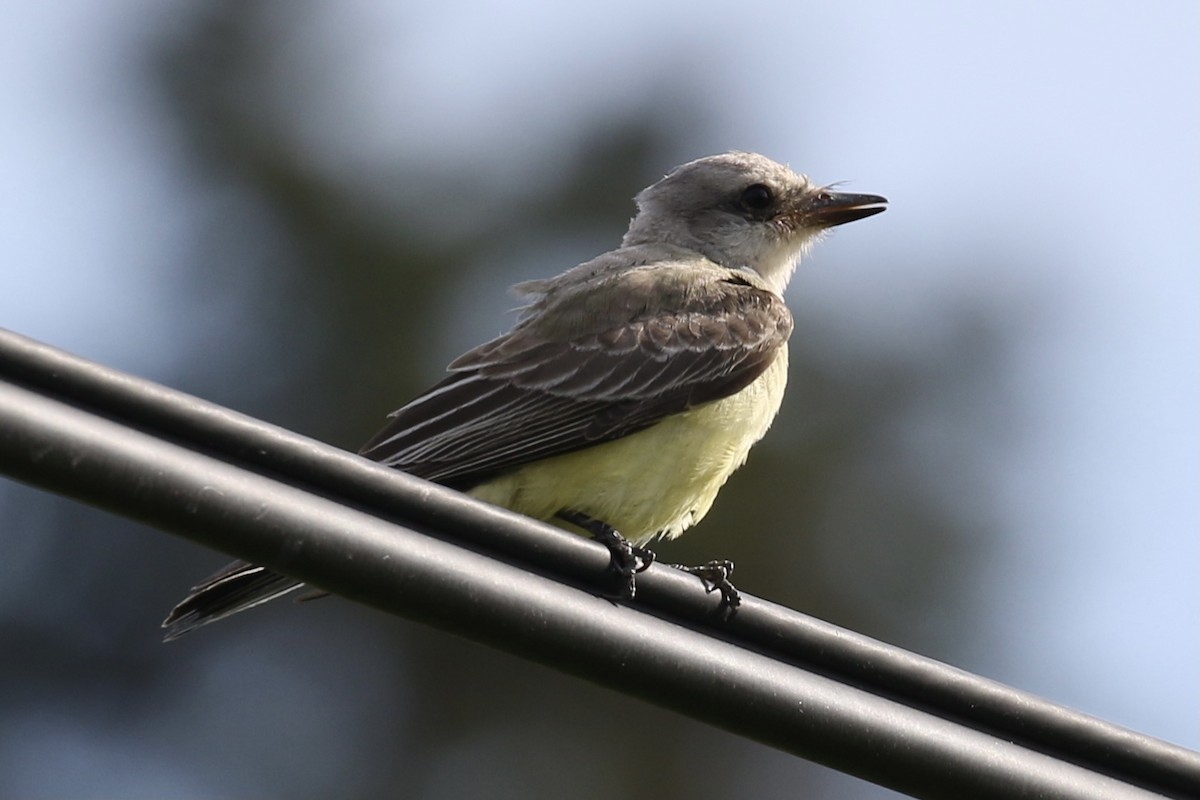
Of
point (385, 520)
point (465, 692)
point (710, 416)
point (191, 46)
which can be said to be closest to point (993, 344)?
point (465, 692)

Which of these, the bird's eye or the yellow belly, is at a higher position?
the bird's eye

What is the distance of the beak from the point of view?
307 inches

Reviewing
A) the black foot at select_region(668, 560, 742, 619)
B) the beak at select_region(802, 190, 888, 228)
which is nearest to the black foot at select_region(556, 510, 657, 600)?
the black foot at select_region(668, 560, 742, 619)

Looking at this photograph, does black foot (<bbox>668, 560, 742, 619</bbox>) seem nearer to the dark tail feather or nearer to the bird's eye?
the dark tail feather

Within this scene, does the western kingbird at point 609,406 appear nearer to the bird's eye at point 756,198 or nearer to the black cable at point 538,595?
the bird's eye at point 756,198

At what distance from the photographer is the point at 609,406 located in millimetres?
6043

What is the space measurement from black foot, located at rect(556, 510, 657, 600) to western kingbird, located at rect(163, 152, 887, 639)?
0.01 meters

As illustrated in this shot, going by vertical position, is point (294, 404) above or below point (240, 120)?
below

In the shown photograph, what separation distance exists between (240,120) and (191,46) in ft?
3.06

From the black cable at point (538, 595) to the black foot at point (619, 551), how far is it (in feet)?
0.15

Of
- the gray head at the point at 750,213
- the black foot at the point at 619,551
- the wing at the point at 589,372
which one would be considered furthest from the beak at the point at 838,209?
the black foot at the point at 619,551

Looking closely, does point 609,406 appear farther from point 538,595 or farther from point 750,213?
point 538,595

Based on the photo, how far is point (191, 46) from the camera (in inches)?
711

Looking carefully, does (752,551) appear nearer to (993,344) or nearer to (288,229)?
(993,344)
